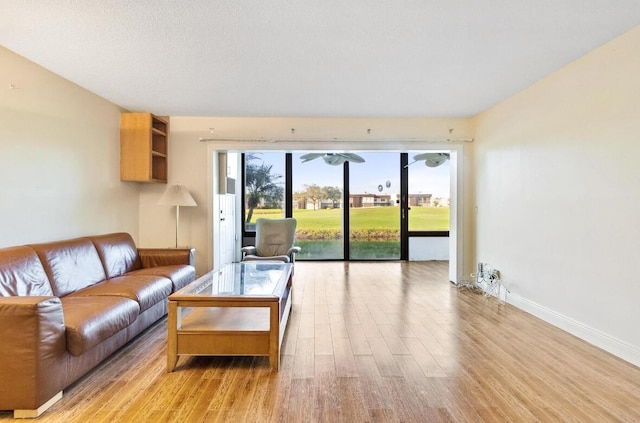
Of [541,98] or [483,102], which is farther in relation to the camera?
[483,102]

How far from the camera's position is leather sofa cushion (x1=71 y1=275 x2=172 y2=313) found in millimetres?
2705

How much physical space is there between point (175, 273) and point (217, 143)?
2156 mm

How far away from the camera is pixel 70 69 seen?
3.15 metres

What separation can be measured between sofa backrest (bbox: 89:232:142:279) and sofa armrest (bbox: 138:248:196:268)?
0.22 ft

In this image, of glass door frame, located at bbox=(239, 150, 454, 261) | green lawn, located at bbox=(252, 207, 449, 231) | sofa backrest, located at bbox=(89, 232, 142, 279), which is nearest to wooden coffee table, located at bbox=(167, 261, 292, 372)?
sofa backrest, located at bbox=(89, 232, 142, 279)

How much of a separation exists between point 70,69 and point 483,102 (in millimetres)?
4527

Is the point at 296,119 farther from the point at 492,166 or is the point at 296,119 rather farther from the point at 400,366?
the point at 400,366

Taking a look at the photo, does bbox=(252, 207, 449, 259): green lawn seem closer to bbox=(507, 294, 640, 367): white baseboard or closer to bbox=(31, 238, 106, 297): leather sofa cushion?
bbox=(507, 294, 640, 367): white baseboard

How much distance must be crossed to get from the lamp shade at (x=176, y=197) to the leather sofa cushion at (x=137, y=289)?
1331 mm

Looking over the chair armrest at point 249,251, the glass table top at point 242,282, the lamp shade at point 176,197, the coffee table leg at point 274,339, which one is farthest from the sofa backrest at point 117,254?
the coffee table leg at point 274,339

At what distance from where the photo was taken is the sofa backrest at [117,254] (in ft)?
11.3

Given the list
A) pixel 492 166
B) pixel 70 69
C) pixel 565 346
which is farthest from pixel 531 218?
pixel 70 69

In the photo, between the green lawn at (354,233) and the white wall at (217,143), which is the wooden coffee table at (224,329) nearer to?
the white wall at (217,143)

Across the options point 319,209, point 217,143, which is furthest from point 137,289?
point 319,209
